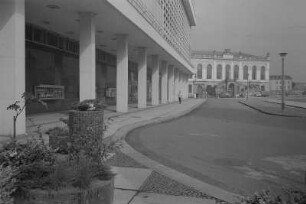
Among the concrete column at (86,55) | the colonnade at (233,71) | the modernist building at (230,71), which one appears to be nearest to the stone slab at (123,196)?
the concrete column at (86,55)

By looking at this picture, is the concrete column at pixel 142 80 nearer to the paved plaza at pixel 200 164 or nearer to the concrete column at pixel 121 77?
the concrete column at pixel 121 77

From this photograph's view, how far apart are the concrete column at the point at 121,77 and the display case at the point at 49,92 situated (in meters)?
3.90

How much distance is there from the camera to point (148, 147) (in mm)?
11398

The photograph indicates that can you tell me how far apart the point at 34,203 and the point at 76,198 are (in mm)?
419

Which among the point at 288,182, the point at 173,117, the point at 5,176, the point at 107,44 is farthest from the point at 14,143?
the point at 107,44

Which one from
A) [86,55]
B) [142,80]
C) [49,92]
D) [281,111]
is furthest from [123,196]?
[281,111]

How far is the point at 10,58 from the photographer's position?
484 inches

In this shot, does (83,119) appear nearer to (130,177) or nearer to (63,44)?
(130,177)

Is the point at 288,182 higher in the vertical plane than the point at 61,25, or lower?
lower

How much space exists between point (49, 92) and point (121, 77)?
17.0 feet

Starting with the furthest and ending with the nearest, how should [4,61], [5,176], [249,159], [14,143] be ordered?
[4,61] → [249,159] → [14,143] → [5,176]

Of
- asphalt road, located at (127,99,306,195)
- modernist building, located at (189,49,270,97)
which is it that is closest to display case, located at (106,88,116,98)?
asphalt road, located at (127,99,306,195)

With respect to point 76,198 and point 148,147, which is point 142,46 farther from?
point 76,198

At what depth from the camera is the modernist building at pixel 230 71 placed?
5595 inches
